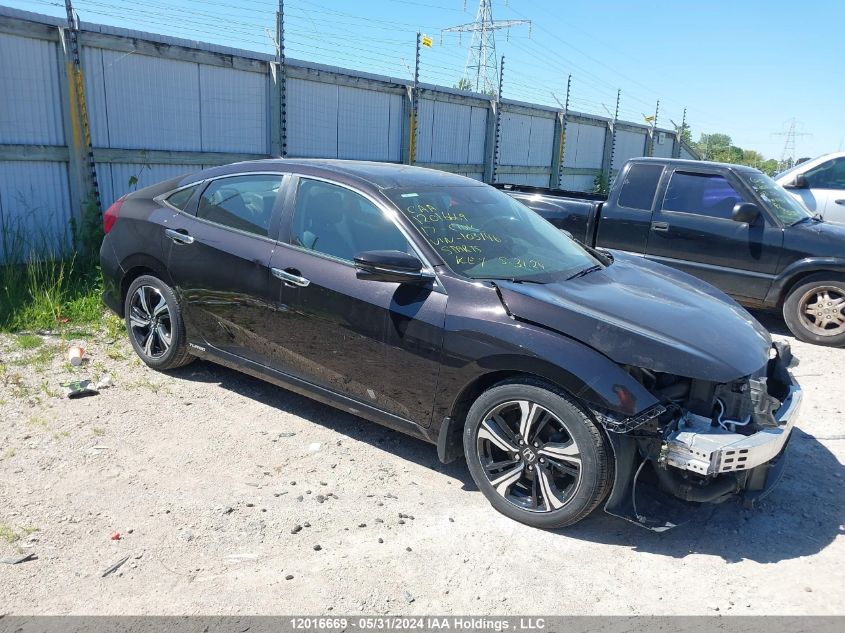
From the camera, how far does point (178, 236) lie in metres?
4.72

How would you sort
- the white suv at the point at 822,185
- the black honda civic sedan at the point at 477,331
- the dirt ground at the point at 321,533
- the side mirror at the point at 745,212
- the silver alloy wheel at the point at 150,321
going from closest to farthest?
the dirt ground at the point at 321,533, the black honda civic sedan at the point at 477,331, the silver alloy wheel at the point at 150,321, the side mirror at the point at 745,212, the white suv at the point at 822,185

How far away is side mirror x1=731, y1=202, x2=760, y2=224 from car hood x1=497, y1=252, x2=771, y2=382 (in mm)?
3191

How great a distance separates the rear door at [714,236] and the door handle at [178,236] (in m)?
5.10

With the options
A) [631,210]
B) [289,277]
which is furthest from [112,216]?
[631,210]

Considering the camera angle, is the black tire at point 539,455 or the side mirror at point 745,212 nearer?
the black tire at point 539,455

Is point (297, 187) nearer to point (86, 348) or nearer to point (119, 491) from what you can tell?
point (119, 491)

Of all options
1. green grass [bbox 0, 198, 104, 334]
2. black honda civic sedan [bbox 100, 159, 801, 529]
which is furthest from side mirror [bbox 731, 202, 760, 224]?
green grass [bbox 0, 198, 104, 334]

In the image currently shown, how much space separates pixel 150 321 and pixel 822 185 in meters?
9.41

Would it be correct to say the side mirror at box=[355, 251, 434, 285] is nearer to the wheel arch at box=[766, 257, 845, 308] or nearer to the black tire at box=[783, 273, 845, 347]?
the wheel arch at box=[766, 257, 845, 308]

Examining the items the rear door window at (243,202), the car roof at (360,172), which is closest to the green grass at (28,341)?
the rear door window at (243,202)

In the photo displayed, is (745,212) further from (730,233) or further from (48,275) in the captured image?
(48,275)

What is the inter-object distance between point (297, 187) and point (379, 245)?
81 cm

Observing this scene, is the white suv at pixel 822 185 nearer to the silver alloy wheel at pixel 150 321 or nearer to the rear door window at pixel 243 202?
the rear door window at pixel 243 202

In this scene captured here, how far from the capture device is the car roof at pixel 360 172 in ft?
13.8
